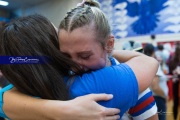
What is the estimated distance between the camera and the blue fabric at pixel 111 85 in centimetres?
51

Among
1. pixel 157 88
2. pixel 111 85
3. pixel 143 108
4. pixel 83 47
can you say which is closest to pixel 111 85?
pixel 111 85

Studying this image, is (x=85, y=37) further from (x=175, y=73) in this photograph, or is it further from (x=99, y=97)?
(x=175, y=73)

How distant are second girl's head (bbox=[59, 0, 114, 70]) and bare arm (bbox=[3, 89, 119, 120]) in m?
0.10

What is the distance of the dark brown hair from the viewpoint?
0.51 meters

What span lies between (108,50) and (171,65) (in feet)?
7.46

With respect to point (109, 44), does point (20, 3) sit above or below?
above

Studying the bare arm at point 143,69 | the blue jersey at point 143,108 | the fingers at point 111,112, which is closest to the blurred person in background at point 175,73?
the blue jersey at point 143,108

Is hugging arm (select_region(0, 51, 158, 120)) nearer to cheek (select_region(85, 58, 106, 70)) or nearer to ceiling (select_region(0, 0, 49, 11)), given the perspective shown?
cheek (select_region(85, 58, 106, 70))

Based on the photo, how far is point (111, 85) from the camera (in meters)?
0.51

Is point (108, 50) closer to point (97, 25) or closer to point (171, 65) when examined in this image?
point (97, 25)

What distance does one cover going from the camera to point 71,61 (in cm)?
54

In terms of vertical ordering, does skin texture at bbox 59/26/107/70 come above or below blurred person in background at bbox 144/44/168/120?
above

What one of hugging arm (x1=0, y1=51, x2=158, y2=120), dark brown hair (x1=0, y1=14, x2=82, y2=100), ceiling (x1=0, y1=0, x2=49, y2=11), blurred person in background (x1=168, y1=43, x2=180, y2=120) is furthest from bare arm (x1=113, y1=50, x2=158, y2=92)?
blurred person in background (x1=168, y1=43, x2=180, y2=120)

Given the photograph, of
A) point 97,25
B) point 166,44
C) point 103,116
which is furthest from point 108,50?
point 166,44
